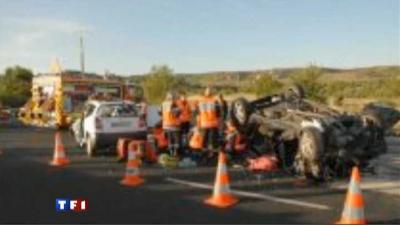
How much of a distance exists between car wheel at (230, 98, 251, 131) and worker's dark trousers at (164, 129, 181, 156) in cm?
171

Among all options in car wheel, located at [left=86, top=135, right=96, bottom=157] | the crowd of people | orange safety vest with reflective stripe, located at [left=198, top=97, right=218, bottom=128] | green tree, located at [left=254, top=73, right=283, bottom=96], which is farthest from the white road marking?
green tree, located at [left=254, top=73, right=283, bottom=96]

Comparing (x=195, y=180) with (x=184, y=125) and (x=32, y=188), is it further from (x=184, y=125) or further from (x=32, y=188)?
(x=184, y=125)

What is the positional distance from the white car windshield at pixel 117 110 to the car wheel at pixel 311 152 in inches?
258

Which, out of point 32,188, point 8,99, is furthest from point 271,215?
point 8,99

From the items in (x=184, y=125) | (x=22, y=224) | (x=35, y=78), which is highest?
(x=35, y=78)

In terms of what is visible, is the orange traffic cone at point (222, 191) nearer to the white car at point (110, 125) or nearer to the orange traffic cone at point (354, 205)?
the orange traffic cone at point (354, 205)

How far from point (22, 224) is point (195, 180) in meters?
4.72

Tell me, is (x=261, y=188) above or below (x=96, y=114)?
below

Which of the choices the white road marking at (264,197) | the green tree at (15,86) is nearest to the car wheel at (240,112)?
the white road marking at (264,197)

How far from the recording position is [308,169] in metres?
13.5

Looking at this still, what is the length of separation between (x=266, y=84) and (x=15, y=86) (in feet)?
136

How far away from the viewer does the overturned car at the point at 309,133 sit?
13.4 m

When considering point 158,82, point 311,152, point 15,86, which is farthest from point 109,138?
point 15,86

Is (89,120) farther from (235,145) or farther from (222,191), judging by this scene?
(222,191)
